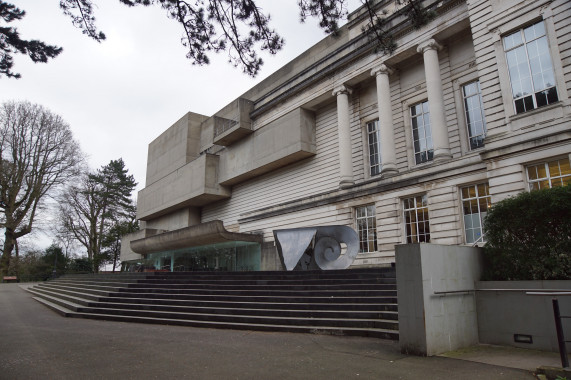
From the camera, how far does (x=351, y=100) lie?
→ 2377 centimetres

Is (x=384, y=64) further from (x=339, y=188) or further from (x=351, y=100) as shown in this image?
(x=339, y=188)

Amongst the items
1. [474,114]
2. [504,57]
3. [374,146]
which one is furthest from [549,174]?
[374,146]

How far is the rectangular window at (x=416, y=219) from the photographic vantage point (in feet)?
58.0

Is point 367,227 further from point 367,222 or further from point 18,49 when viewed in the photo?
point 18,49

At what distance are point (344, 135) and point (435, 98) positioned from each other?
5.90 m

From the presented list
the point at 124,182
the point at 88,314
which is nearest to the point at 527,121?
the point at 88,314

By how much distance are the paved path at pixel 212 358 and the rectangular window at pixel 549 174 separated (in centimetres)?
963

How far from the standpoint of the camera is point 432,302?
647cm

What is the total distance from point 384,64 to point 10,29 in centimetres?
1741

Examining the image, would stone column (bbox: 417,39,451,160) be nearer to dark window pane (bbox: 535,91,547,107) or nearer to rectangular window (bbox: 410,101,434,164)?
rectangular window (bbox: 410,101,434,164)

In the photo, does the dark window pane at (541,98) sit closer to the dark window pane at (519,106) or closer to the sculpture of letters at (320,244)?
the dark window pane at (519,106)

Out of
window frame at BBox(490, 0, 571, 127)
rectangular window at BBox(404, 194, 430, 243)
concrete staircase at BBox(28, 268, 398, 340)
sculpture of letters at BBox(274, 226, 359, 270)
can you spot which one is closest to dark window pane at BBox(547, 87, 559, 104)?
window frame at BBox(490, 0, 571, 127)

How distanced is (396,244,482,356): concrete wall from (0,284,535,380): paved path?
42 centimetres

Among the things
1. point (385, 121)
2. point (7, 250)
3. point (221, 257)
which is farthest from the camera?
point (7, 250)
